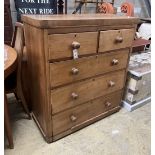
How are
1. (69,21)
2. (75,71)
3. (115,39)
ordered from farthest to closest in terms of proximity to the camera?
(115,39) < (75,71) < (69,21)

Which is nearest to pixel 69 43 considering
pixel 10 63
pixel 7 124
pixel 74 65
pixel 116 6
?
pixel 74 65

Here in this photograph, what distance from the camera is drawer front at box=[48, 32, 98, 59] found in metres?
1.08

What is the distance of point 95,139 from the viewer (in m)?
1.51

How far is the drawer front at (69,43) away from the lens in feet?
3.55

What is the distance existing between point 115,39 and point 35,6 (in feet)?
5.47

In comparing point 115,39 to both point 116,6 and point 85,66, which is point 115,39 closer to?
point 85,66

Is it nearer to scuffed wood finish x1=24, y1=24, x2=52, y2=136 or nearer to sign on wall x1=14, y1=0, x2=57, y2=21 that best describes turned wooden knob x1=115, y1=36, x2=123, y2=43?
scuffed wood finish x1=24, y1=24, x2=52, y2=136

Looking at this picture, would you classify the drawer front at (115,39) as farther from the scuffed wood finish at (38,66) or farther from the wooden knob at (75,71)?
the scuffed wood finish at (38,66)

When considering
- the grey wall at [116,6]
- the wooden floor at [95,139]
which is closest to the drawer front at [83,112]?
the wooden floor at [95,139]

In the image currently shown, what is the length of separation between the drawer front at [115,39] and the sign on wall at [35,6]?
1613mm

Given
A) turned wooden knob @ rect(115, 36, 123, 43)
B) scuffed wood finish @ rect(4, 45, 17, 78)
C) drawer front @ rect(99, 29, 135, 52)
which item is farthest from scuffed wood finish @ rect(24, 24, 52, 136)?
turned wooden knob @ rect(115, 36, 123, 43)

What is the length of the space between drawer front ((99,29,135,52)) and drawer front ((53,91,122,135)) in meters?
0.49

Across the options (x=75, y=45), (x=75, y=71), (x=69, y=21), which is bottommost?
(x=75, y=71)
